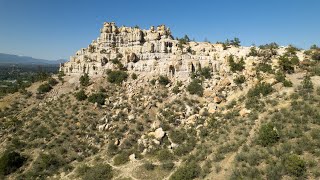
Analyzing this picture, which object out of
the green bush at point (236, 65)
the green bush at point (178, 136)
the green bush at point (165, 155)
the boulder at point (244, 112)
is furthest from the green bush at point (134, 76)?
the boulder at point (244, 112)

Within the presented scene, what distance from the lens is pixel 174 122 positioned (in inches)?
1474

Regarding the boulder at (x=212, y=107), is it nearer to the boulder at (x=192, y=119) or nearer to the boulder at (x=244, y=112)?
the boulder at (x=192, y=119)

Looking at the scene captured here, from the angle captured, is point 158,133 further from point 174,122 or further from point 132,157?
point 132,157

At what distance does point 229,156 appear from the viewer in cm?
2562

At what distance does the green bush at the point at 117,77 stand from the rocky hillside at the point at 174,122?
19cm

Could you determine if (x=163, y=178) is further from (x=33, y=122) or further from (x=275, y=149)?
(x=33, y=122)

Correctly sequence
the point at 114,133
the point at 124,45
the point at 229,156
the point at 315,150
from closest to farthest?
the point at 315,150 → the point at 229,156 → the point at 114,133 → the point at 124,45

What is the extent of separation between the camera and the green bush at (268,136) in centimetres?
2459

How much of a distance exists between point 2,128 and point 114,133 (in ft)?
59.5

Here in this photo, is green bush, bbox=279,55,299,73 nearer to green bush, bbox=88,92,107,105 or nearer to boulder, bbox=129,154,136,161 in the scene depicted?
boulder, bbox=129,154,136,161

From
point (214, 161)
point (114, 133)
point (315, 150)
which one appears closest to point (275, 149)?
point (315, 150)

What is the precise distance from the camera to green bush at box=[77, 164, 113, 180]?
28.4 m

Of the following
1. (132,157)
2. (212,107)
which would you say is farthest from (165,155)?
(212,107)

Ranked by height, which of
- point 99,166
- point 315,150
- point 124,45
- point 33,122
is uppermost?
point 124,45
